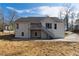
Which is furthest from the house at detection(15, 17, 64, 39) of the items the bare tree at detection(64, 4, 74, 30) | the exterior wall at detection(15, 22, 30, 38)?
the bare tree at detection(64, 4, 74, 30)

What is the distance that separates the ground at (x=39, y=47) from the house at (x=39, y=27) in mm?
120

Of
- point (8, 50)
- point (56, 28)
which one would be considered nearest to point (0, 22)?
point (8, 50)

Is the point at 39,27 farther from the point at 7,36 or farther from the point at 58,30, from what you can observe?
the point at 7,36

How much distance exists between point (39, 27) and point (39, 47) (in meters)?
0.40

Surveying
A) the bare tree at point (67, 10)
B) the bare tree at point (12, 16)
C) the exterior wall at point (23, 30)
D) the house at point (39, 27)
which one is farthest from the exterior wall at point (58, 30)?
the bare tree at point (12, 16)

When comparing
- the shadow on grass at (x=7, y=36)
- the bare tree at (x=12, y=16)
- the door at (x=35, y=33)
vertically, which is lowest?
the shadow on grass at (x=7, y=36)

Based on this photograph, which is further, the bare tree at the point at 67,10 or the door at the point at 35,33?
the door at the point at 35,33

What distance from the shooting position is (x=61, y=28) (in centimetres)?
711

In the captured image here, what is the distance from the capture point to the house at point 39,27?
711cm

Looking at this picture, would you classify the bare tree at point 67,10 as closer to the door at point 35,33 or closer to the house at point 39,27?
the house at point 39,27

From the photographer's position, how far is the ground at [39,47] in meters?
7.04

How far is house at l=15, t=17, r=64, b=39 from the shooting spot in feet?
23.3

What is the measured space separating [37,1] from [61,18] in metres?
0.56

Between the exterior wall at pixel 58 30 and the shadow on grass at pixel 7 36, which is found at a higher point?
the exterior wall at pixel 58 30
